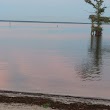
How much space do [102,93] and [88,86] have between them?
210 centimetres

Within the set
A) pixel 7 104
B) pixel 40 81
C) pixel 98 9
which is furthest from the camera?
pixel 98 9

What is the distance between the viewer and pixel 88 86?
20.7 meters

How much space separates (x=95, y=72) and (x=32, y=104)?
14796 millimetres

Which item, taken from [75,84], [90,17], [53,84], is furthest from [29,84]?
[90,17]

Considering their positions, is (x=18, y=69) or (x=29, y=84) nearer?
(x=29, y=84)

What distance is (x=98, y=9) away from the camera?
80938mm

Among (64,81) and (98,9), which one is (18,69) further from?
(98,9)

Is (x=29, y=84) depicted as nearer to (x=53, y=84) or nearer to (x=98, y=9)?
(x=53, y=84)

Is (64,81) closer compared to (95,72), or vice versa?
(64,81)

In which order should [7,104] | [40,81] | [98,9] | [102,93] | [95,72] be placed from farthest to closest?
[98,9]
[95,72]
[40,81]
[102,93]
[7,104]

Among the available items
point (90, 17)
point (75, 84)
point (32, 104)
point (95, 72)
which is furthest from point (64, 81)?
point (90, 17)

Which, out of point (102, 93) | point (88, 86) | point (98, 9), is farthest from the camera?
point (98, 9)

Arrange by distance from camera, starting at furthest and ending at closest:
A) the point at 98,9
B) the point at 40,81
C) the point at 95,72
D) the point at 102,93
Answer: the point at 98,9
the point at 95,72
the point at 40,81
the point at 102,93

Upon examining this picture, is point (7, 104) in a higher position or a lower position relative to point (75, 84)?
higher
